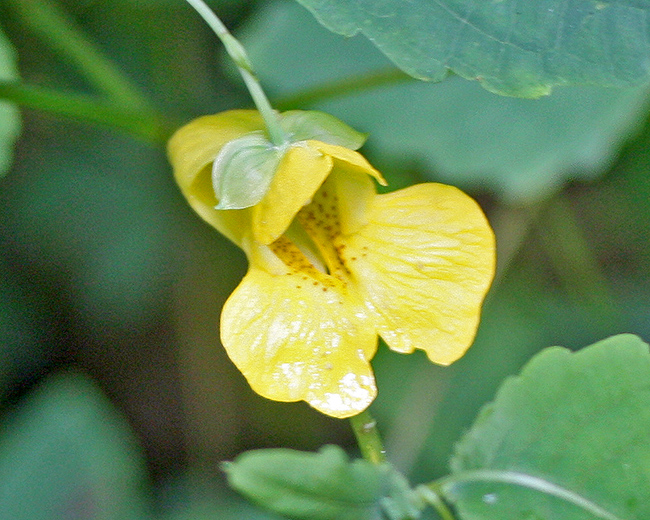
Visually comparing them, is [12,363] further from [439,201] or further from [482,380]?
[439,201]

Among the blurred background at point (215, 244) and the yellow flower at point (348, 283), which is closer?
the yellow flower at point (348, 283)

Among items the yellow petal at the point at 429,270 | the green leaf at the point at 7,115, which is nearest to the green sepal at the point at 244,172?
the yellow petal at the point at 429,270

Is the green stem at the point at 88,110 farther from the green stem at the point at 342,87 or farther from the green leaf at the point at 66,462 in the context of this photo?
the green leaf at the point at 66,462

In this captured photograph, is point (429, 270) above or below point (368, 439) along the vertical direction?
above

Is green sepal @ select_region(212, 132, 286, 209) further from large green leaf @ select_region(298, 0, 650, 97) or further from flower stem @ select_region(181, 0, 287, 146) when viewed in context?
large green leaf @ select_region(298, 0, 650, 97)

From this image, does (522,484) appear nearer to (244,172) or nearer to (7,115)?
(244,172)

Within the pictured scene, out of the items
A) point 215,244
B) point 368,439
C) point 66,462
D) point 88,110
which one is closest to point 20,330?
point 66,462

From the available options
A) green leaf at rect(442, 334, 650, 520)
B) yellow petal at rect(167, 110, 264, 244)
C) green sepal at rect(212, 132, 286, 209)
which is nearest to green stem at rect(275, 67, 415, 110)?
yellow petal at rect(167, 110, 264, 244)
